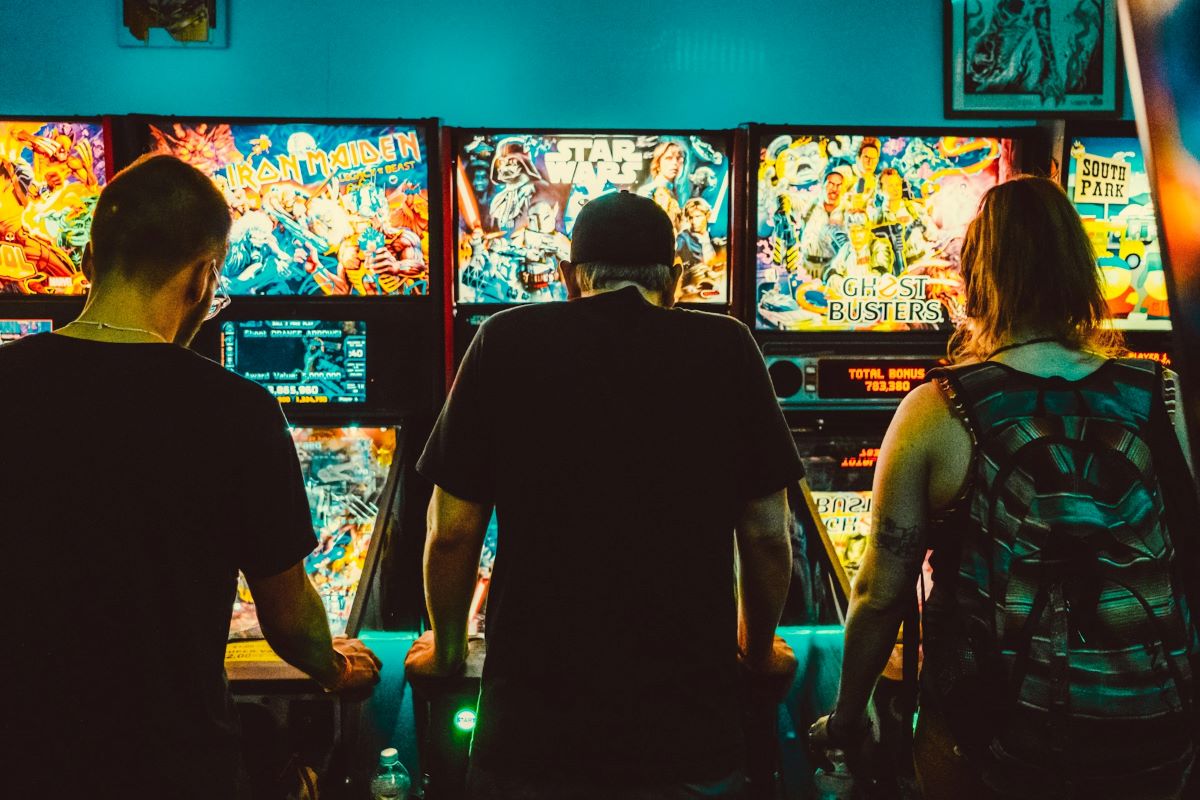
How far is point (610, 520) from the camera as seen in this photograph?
4.68 feet

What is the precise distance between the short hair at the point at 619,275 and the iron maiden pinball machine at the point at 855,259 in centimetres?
148

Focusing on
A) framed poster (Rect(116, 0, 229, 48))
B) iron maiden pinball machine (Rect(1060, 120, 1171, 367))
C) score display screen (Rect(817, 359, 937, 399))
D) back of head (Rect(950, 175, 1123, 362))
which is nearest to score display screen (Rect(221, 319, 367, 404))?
score display screen (Rect(817, 359, 937, 399))

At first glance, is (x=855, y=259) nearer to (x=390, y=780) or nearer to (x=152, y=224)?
(x=390, y=780)

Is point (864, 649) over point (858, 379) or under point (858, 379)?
under

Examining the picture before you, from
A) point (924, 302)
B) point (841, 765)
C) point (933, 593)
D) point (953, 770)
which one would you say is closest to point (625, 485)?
point (933, 593)

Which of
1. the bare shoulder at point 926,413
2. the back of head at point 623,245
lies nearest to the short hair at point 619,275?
the back of head at point 623,245

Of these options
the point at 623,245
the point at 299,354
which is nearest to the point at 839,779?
the point at 623,245

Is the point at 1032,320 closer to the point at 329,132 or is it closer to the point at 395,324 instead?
the point at 395,324

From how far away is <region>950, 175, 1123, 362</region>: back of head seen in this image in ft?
4.92

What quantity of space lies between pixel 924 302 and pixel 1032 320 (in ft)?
5.27

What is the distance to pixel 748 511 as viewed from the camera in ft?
5.17

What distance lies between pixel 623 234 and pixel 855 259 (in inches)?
67.6

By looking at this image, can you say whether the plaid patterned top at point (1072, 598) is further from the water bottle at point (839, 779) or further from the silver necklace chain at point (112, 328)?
the silver necklace chain at point (112, 328)

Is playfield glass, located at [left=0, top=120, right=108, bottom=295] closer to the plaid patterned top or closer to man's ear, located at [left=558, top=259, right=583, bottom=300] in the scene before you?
man's ear, located at [left=558, top=259, right=583, bottom=300]
